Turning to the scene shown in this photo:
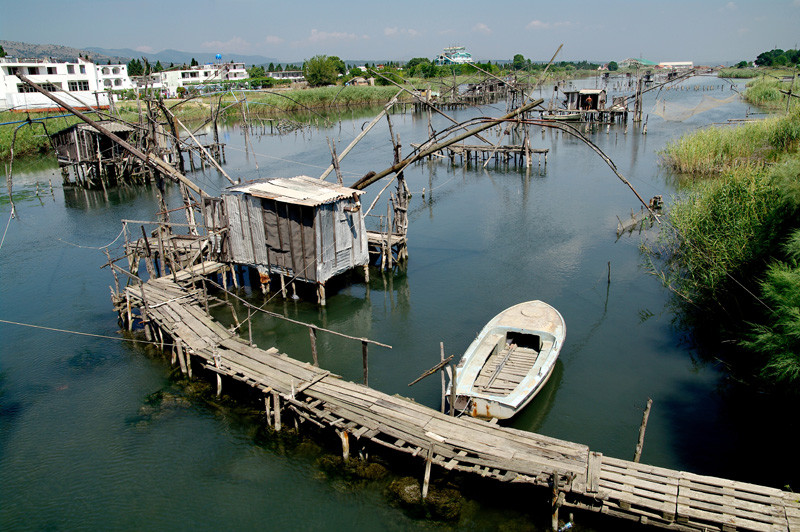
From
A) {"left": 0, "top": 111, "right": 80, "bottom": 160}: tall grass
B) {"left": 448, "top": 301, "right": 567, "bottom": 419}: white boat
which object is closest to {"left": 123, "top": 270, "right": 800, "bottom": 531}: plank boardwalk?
{"left": 448, "top": 301, "right": 567, "bottom": 419}: white boat

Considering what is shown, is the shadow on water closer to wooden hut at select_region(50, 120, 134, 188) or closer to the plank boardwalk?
the plank boardwalk

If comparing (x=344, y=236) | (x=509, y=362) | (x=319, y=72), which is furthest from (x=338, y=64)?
(x=509, y=362)

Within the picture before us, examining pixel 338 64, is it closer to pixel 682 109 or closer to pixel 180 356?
pixel 682 109

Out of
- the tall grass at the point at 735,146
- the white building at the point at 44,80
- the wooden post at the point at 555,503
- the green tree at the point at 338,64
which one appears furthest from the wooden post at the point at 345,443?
the green tree at the point at 338,64

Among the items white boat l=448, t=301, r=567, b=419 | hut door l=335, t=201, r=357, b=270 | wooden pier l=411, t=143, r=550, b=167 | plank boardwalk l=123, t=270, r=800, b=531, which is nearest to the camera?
plank boardwalk l=123, t=270, r=800, b=531

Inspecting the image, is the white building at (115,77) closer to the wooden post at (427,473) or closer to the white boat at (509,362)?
the white boat at (509,362)

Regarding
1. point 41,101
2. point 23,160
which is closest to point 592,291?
point 23,160
